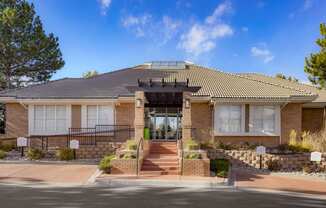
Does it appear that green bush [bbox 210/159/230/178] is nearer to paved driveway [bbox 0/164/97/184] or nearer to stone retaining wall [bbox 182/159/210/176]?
stone retaining wall [bbox 182/159/210/176]

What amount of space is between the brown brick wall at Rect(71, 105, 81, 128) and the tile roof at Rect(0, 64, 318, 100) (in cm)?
92

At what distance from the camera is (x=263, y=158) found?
19688 millimetres

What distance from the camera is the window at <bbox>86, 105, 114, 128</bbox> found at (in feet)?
81.3

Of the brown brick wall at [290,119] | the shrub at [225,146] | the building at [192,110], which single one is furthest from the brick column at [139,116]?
the brown brick wall at [290,119]

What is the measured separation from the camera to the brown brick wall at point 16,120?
2483 cm

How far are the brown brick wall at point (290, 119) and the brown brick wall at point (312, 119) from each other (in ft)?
11.4

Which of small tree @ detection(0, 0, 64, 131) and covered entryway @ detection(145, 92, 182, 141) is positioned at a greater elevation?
small tree @ detection(0, 0, 64, 131)

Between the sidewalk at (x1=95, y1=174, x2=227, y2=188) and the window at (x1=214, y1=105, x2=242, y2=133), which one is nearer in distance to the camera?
the sidewalk at (x1=95, y1=174, x2=227, y2=188)

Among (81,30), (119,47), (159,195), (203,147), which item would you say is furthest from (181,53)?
(159,195)

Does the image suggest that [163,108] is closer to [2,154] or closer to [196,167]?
[2,154]

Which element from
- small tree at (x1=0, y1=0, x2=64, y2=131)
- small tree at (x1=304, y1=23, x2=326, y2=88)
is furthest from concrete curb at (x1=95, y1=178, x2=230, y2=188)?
small tree at (x1=0, y1=0, x2=64, y2=131)

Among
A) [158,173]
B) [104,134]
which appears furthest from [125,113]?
[158,173]

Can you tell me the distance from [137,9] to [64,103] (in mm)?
7957

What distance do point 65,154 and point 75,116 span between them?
4.89 meters
